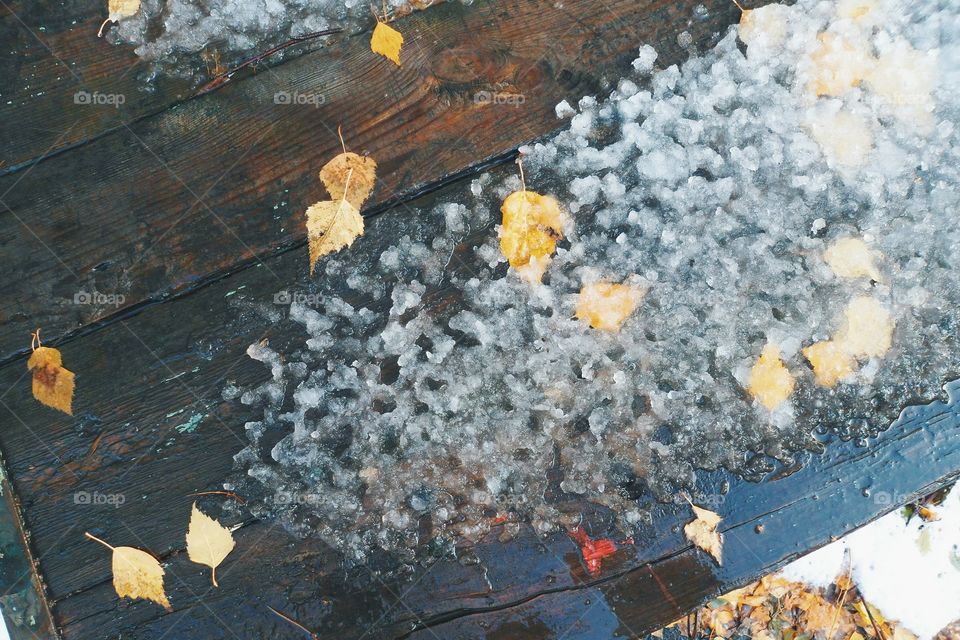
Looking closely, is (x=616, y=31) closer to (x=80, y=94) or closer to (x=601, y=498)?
(x=601, y=498)

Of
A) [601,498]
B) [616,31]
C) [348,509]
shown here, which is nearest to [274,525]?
[348,509]

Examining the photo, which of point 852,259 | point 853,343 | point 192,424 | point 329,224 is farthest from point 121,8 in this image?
point 853,343

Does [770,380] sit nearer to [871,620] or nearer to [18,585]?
[871,620]

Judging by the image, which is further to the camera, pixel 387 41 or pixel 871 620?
pixel 871 620

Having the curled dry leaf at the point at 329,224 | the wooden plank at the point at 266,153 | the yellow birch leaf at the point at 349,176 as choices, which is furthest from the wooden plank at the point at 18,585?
the yellow birch leaf at the point at 349,176

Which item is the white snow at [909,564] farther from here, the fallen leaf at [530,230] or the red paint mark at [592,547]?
the fallen leaf at [530,230]

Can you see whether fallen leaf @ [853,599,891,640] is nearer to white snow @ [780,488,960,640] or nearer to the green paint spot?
white snow @ [780,488,960,640]

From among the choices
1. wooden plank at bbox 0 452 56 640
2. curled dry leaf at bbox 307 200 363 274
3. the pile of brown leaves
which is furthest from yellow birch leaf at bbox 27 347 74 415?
the pile of brown leaves
